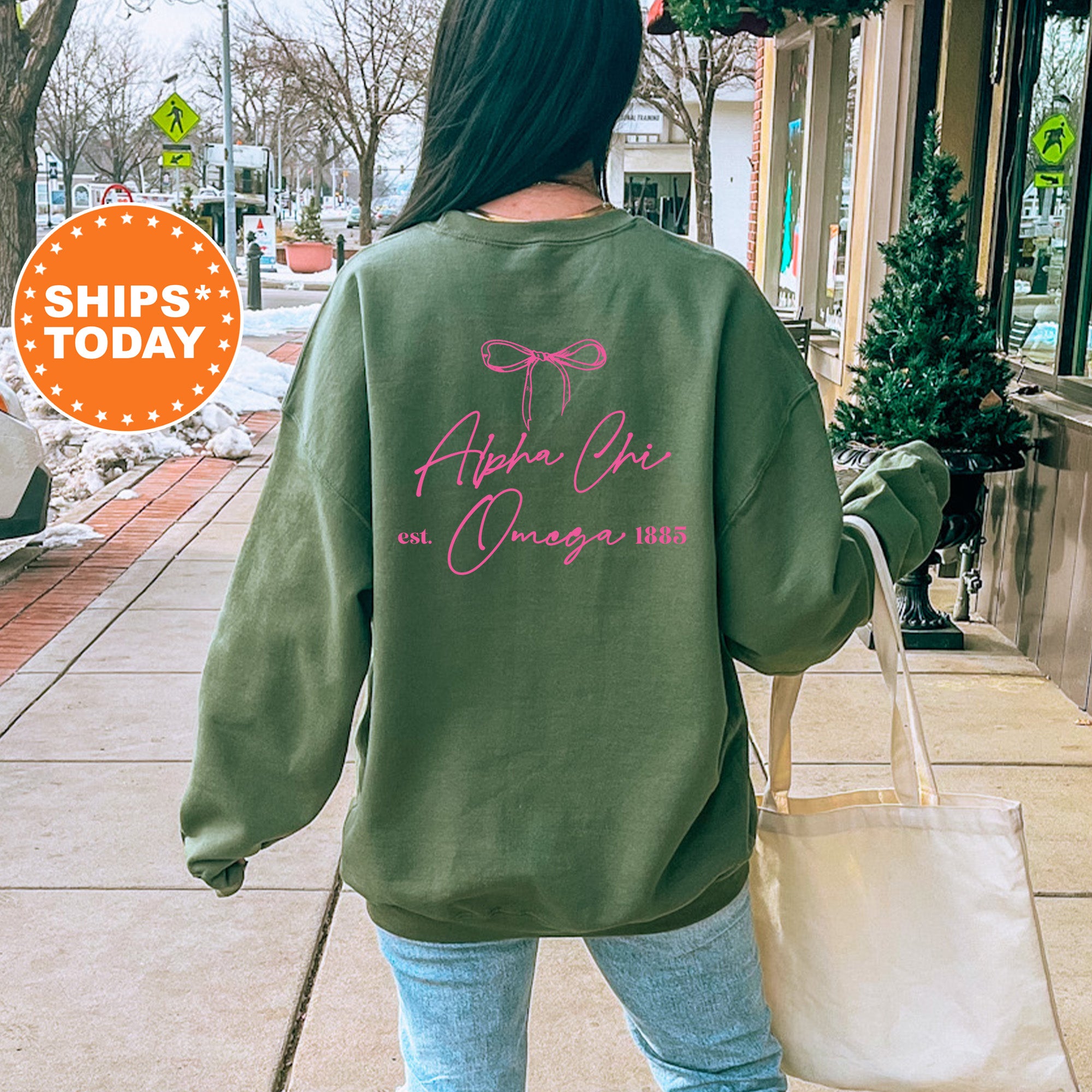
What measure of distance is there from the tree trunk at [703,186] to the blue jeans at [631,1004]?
66.3 feet

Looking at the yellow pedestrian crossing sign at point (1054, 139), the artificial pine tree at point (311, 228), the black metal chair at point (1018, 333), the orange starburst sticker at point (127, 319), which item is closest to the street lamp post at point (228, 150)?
the artificial pine tree at point (311, 228)

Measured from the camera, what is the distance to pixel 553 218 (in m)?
1.61

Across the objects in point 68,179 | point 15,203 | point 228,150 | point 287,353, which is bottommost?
point 287,353

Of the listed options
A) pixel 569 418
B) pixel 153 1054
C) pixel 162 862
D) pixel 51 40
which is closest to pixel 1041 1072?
pixel 569 418

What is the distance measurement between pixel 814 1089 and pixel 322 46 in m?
32.6

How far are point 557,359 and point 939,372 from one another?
14.1 ft

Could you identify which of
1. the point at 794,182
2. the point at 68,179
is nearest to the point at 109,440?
the point at 794,182

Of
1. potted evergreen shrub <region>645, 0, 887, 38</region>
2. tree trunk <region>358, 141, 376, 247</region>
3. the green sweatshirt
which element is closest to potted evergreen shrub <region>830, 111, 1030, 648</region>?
potted evergreen shrub <region>645, 0, 887, 38</region>

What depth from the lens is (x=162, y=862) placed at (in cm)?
386

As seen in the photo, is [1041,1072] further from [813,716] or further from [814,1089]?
[813,716]

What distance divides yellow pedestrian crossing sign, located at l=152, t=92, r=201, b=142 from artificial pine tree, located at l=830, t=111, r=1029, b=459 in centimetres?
2005

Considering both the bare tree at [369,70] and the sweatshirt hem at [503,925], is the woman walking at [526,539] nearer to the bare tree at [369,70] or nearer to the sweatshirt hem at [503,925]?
the sweatshirt hem at [503,925]

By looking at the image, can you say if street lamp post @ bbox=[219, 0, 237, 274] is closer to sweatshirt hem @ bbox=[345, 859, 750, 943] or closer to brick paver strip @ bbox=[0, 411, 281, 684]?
brick paver strip @ bbox=[0, 411, 281, 684]

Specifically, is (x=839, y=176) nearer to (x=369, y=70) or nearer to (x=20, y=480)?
(x=20, y=480)
